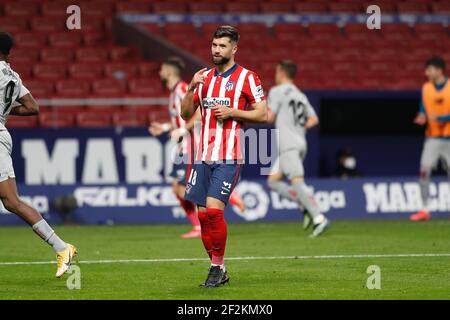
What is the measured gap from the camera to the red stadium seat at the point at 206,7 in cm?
2500

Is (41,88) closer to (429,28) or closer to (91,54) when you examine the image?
(91,54)

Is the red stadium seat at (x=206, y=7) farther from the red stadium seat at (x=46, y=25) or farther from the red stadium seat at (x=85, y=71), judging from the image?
the red stadium seat at (x=85, y=71)

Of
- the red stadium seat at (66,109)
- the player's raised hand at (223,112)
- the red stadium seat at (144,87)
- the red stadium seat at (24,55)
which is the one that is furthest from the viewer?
the red stadium seat at (24,55)

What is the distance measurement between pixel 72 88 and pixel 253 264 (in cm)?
1114

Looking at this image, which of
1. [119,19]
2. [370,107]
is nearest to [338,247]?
[370,107]

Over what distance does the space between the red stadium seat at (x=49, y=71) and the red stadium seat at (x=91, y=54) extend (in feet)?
2.00

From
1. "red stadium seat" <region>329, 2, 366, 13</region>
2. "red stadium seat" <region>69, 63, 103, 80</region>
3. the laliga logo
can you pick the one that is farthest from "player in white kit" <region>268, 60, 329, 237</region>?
"red stadium seat" <region>329, 2, 366, 13</region>

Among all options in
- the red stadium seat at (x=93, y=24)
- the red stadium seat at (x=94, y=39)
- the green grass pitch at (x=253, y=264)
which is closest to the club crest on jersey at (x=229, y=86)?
the green grass pitch at (x=253, y=264)

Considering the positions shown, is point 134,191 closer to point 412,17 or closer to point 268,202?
point 268,202

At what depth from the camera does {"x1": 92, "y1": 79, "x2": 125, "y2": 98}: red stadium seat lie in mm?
21797

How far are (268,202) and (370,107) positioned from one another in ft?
17.3

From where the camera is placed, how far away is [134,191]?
1816cm

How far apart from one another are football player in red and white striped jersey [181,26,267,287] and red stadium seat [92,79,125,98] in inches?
477

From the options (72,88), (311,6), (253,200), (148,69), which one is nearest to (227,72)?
(253,200)
